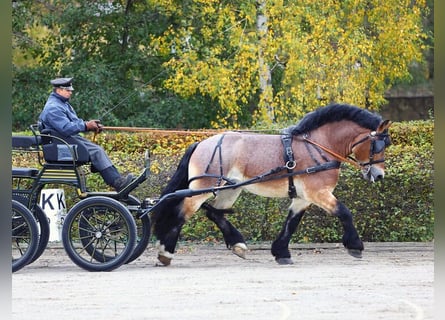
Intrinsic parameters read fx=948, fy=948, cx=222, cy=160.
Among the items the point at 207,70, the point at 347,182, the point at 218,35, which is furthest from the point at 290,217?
the point at 218,35

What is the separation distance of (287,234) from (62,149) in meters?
2.55

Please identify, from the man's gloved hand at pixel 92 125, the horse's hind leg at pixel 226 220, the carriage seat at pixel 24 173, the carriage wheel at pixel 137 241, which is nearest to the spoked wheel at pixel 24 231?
the carriage seat at pixel 24 173

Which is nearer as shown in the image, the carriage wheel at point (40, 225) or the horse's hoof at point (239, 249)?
the carriage wheel at point (40, 225)

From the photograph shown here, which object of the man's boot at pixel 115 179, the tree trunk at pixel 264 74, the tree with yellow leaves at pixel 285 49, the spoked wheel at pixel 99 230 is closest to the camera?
the spoked wheel at pixel 99 230

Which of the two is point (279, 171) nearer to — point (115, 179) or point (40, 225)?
point (115, 179)

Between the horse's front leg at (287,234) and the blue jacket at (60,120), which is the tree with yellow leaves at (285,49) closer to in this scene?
the horse's front leg at (287,234)

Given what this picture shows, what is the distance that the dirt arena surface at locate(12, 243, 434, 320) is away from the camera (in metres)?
7.03

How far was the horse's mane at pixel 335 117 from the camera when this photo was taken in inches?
401

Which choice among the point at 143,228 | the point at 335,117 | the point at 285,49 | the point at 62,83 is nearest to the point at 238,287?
the point at 143,228

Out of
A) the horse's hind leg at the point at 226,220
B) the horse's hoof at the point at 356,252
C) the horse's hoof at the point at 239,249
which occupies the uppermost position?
the horse's hind leg at the point at 226,220

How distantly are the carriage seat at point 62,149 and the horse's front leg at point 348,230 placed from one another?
266 cm

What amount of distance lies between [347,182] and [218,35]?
4.94 meters

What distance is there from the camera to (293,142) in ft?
33.6

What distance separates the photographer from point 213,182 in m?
10.1
